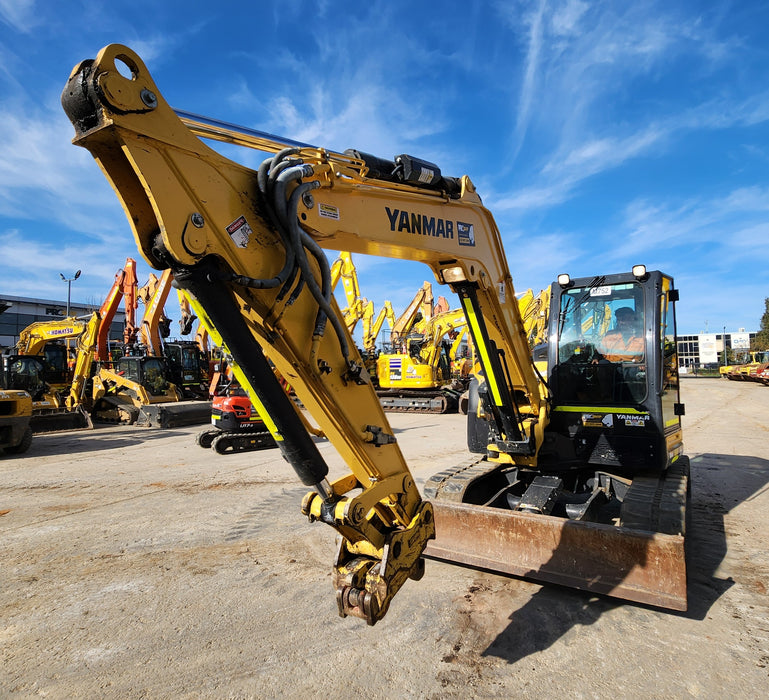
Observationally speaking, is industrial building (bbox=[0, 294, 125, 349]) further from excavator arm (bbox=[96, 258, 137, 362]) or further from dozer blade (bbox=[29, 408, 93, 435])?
dozer blade (bbox=[29, 408, 93, 435])

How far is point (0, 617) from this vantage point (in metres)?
3.73

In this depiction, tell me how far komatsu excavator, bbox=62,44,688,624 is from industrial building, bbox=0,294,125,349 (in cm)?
5145

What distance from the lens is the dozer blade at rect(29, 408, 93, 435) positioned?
47.0 ft

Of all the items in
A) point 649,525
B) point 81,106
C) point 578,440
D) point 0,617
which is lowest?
point 0,617

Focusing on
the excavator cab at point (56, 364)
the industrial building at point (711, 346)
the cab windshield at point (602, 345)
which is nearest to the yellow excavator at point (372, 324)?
the excavator cab at point (56, 364)

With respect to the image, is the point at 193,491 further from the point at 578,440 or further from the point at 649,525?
the point at 649,525

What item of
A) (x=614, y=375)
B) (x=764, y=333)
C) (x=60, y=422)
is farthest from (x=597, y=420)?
(x=764, y=333)

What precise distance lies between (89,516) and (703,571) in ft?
20.7

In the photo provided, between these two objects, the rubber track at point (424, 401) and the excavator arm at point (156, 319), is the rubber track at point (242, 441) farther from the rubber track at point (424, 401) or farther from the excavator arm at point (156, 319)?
the excavator arm at point (156, 319)

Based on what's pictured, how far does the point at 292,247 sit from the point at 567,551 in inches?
119

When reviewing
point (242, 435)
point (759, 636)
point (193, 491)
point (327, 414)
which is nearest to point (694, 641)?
point (759, 636)

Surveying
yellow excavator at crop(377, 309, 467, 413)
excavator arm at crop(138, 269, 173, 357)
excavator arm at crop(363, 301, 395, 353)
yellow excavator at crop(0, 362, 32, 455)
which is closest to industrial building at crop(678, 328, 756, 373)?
excavator arm at crop(363, 301, 395, 353)

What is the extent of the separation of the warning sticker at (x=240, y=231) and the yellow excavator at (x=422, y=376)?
1614cm

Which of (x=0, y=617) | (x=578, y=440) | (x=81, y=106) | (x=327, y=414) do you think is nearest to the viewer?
(x=81, y=106)
